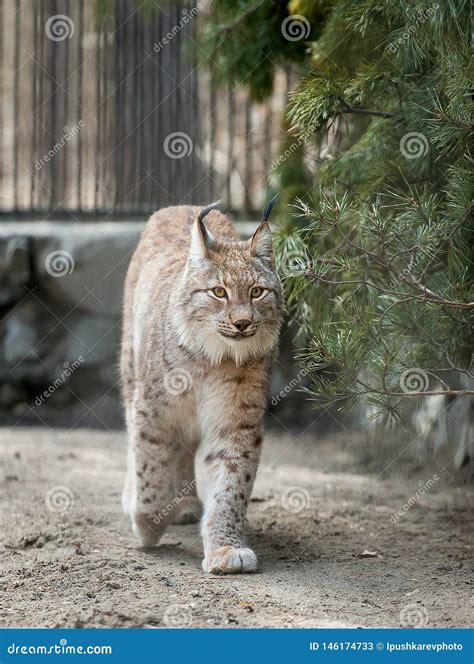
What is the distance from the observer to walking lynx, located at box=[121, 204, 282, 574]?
5328 mm

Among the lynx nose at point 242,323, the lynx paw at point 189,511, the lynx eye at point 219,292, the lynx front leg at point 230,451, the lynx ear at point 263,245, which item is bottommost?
the lynx paw at point 189,511

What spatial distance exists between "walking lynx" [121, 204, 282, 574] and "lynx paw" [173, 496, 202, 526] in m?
0.61

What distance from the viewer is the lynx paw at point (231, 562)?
203 inches

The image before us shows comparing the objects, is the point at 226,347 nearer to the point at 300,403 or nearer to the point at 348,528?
the point at 348,528

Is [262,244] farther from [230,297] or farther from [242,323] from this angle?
[242,323]

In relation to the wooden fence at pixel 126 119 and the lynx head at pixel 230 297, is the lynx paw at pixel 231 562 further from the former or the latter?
the wooden fence at pixel 126 119

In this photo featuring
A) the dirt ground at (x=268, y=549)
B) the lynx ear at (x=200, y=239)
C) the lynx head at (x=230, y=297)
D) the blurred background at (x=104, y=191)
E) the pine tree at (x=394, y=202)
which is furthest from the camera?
the blurred background at (x=104, y=191)

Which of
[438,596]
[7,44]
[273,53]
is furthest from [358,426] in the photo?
[7,44]

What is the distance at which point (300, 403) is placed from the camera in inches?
373

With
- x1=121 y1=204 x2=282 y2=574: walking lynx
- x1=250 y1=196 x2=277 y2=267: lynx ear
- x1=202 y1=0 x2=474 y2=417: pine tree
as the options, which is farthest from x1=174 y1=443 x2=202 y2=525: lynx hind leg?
x1=250 y1=196 x2=277 y2=267: lynx ear

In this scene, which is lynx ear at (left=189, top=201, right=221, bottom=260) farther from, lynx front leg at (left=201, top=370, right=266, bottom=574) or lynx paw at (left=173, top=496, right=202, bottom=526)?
lynx paw at (left=173, top=496, right=202, bottom=526)

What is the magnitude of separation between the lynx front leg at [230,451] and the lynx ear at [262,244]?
2.14 feet

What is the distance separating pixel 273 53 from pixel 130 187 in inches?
119

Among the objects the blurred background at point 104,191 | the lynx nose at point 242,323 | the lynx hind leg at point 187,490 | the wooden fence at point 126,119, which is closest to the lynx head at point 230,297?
the lynx nose at point 242,323
